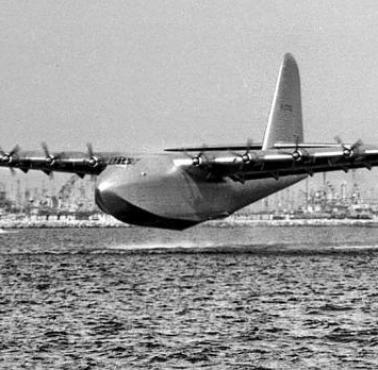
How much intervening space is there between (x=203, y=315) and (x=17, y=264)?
24.5m

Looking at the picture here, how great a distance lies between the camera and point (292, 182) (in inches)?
2211

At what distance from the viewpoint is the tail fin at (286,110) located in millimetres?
57062

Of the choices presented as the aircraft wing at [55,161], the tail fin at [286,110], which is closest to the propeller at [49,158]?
the aircraft wing at [55,161]

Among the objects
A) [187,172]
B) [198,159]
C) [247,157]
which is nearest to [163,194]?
[187,172]

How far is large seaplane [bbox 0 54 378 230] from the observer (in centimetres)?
4578

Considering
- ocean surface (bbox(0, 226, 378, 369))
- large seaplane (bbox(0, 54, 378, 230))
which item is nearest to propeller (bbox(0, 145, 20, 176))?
large seaplane (bbox(0, 54, 378, 230))

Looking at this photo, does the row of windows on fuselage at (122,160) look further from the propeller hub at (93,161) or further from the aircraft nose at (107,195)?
the aircraft nose at (107,195)

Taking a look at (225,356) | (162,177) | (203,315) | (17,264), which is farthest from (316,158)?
(225,356)

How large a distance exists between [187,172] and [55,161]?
7890mm

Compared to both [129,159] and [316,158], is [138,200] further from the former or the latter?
[316,158]

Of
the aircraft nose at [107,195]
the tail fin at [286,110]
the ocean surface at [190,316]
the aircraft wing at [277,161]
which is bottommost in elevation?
the ocean surface at [190,316]

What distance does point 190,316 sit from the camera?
25375 millimetres

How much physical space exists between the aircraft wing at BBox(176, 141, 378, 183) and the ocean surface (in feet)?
18.3

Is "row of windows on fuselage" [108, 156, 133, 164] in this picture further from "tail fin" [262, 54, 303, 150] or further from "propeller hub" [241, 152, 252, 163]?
"tail fin" [262, 54, 303, 150]
